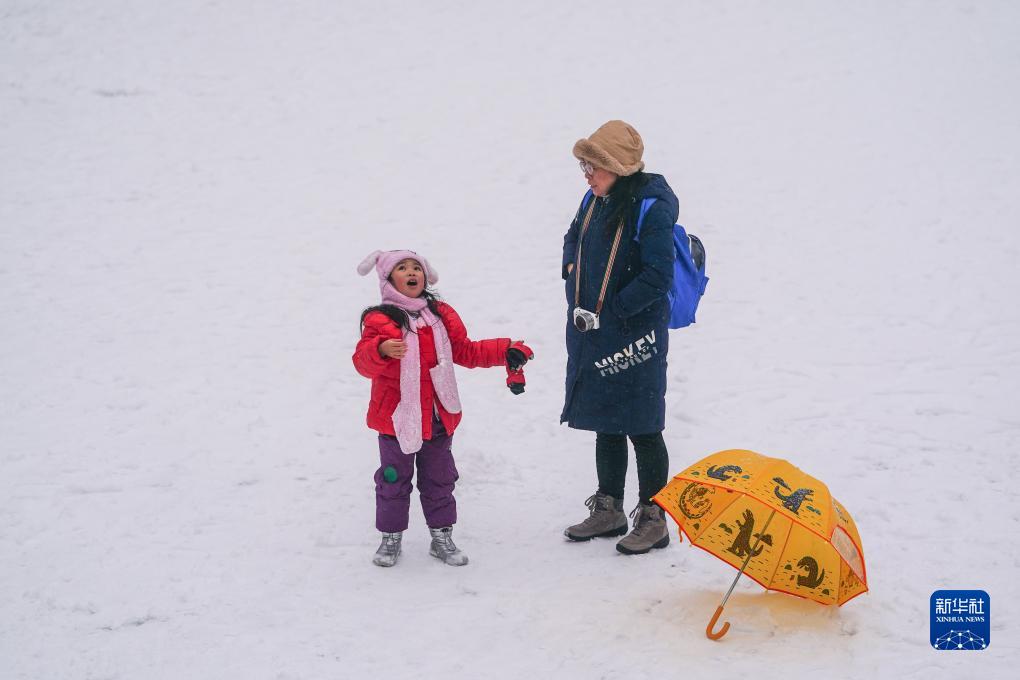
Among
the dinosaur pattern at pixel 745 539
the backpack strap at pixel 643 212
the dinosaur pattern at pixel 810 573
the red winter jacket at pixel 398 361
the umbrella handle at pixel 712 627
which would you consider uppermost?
the backpack strap at pixel 643 212

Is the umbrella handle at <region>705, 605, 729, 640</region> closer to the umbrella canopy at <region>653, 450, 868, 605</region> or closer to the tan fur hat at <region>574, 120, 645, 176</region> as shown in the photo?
the umbrella canopy at <region>653, 450, 868, 605</region>

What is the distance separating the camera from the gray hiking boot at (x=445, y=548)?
4.75m

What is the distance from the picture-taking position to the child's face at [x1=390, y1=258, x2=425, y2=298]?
4531 millimetres

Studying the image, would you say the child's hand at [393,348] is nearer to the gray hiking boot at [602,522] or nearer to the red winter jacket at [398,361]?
the red winter jacket at [398,361]

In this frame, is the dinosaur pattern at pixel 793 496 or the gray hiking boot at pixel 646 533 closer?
the dinosaur pattern at pixel 793 496

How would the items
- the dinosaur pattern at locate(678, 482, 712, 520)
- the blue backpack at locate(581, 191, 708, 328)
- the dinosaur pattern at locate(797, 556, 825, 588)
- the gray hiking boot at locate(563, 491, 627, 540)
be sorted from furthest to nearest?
the gray hiking boot at locate(563, 491, 627, 540)
the blue backpack at locate(581, 191, 708, 328)
the dinosaur pattern at locate(678, 482, 712, 520)
the dinosaur pattern at locate(797, 556, 825, 588)

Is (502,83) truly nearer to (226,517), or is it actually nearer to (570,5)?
(570,5)

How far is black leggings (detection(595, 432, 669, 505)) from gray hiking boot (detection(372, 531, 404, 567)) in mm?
1195

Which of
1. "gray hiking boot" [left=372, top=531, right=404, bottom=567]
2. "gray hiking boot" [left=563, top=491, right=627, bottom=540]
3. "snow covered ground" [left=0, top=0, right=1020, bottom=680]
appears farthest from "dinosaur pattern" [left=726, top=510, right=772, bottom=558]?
"gray hiking boot" [left=372, top=531, right=404, bottom=567]

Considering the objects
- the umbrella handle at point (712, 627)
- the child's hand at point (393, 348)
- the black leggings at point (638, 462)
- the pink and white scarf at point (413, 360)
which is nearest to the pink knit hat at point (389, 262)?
the pink and white scarf at point (413, 360)

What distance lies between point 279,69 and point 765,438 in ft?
32.9

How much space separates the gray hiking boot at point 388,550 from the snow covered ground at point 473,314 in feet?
0.49

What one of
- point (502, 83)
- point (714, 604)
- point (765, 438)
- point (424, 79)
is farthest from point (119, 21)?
point (714, 604)

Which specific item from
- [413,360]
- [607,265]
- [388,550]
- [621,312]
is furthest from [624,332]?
[388,550]
